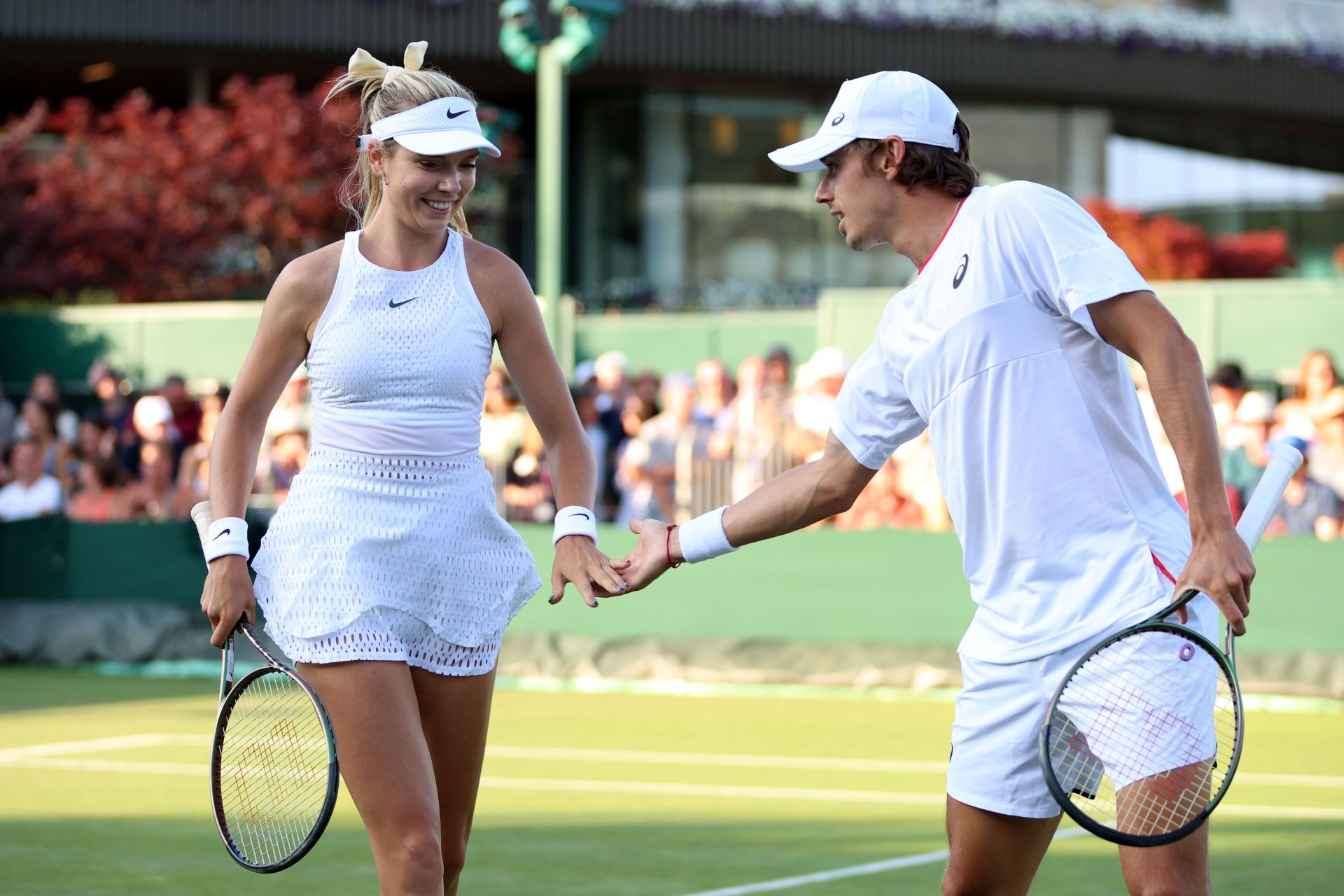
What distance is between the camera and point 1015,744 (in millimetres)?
4051

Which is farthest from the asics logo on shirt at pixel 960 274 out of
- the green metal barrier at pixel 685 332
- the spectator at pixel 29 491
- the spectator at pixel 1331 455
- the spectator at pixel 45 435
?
the spectator at pixel 45 435

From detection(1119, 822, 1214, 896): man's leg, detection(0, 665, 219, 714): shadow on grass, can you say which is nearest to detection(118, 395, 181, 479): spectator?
→ detection(0, 665, 219, 714): shadow on grass

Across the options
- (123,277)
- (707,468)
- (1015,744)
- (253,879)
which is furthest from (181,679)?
(123,277)

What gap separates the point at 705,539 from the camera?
4.80 metres

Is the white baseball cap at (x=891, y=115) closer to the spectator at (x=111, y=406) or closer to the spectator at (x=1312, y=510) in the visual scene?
the spectator at (x=1312, y=510)

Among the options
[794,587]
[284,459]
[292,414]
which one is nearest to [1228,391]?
[794,587]

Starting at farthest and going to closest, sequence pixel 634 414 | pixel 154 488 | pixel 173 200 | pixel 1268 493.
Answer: pixel 173 200, pixel 154 488, pixel 634 414, pixel 1268 493

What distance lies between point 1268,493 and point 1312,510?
812 cm

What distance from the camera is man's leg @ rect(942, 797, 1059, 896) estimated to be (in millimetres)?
4113

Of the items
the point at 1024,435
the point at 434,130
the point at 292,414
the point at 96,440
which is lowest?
the point at 96,440

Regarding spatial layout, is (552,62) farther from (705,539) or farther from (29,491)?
(705,539)

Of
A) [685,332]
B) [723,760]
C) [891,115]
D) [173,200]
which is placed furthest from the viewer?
[173,200]

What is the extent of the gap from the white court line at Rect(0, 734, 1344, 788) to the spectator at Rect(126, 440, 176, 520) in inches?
159

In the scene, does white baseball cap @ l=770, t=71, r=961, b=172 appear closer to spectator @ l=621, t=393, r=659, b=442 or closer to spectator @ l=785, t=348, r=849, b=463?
spectator @ l=785, t=348, r=849, b=463
